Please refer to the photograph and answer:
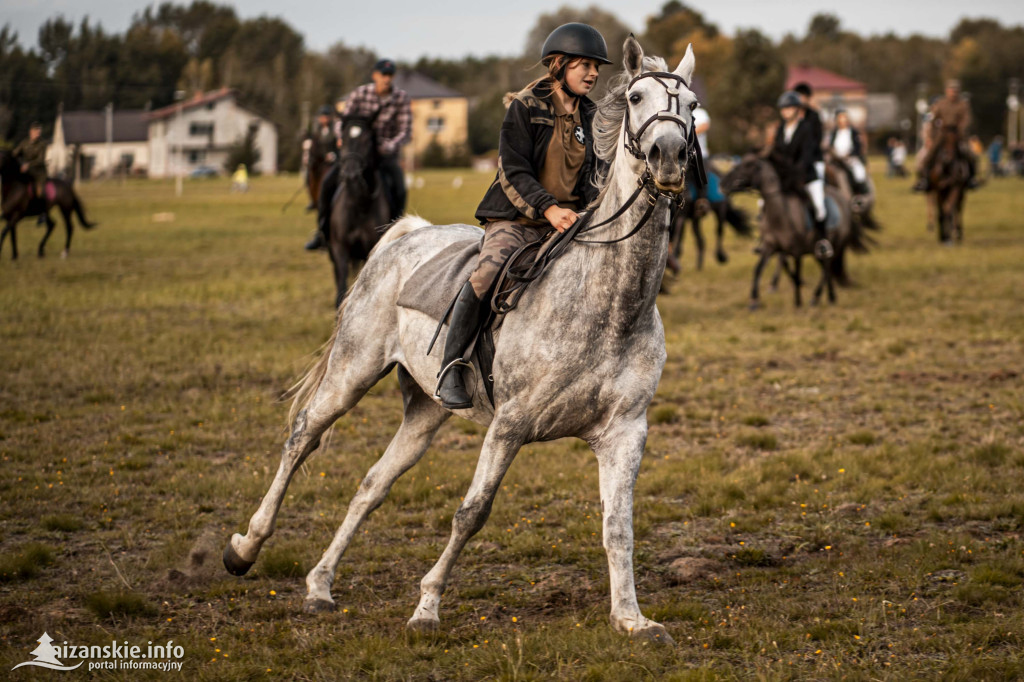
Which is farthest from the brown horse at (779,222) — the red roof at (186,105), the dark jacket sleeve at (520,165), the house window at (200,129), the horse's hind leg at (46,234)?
the house window at (200,129)

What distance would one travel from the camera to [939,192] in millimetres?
25031

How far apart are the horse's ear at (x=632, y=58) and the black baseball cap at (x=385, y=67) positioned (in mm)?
8524

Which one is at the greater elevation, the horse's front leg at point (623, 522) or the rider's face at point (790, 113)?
the rider's face at point (790, 113)

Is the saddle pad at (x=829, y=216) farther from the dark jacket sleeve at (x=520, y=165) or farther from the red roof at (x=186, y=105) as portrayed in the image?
the red roof at (x=186, y=105)

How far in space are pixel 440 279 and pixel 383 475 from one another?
3.80 feet

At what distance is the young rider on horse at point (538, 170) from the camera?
194 inches

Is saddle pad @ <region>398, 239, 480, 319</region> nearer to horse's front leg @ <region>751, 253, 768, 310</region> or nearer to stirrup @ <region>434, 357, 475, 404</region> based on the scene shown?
stirrup @ <region>434, 357, 475, 404</region>

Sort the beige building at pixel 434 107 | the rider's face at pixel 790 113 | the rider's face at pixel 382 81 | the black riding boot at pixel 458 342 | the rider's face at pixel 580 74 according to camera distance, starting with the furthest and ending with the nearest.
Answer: the beige building at pixel 434 107
the rider's face at pixel 790 113
the rider's face at pixel 382 81
the black riding boot at pixel 458 342
the rider's face at pixel 580 74

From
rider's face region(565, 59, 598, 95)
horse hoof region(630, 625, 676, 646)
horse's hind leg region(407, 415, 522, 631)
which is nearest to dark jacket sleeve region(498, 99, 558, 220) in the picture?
rider's face region(565, 59, 598, 95)

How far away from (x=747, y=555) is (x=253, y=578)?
2.96m

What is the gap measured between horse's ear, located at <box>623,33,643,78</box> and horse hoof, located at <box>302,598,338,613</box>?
124 inches

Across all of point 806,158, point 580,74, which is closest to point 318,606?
point 580,74

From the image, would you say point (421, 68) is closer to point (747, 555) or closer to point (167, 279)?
point (167, 279)

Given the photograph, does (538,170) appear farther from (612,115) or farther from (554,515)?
(554,515)
